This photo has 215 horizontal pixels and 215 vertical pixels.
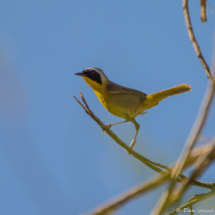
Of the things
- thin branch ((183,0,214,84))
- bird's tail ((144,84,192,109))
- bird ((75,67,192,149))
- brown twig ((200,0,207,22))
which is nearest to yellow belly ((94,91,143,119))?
bird ((75,67,192,149))

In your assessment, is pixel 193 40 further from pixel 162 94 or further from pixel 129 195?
pixel 162 94

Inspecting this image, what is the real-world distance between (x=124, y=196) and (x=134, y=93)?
4886 millimetres

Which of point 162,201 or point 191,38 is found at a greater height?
point 191,38

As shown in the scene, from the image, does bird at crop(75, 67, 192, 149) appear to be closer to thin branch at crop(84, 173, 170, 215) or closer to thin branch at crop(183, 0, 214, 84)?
thin branch at crop(183, 0, 214, 84)

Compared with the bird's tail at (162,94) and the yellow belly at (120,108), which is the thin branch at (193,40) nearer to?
the bird's tail at (162,94)

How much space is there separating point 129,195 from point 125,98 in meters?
4.80

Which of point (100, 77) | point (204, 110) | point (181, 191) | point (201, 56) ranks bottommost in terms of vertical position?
point (181, 191)

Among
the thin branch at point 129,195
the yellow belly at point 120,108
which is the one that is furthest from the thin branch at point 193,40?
the yellow belly at point 120,108

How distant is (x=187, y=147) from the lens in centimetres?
67

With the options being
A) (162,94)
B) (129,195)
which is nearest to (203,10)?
(129,195)

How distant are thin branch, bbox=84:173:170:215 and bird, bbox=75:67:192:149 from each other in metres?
4.30

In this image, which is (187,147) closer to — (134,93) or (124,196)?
(124,196)

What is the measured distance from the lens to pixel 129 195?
0.63 m

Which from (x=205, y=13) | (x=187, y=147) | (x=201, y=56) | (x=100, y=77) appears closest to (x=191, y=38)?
(x=201, y=56)
